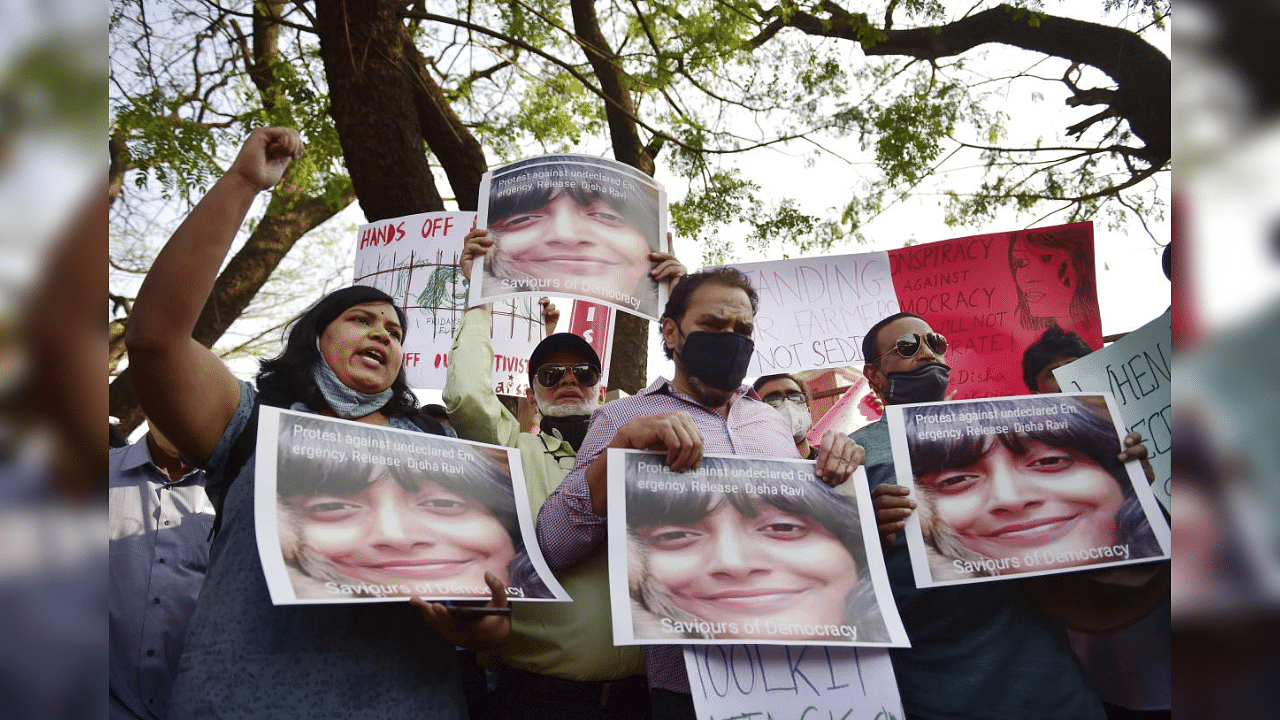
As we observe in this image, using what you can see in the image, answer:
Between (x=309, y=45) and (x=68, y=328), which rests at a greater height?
(x=309, y=45)

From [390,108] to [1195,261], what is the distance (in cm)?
468

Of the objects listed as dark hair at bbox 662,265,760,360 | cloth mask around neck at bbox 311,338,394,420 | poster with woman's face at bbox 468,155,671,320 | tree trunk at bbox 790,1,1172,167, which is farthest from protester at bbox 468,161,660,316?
tree trunk at bbox 790,1,1172,167

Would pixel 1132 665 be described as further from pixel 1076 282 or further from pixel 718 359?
pixel 1076 282

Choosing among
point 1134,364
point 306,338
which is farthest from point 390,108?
point 1134,364

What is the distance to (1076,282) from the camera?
342 cm

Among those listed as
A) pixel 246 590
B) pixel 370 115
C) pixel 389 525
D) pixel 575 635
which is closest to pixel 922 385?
pixel 575 635

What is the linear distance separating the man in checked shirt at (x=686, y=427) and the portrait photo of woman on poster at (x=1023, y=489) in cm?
24

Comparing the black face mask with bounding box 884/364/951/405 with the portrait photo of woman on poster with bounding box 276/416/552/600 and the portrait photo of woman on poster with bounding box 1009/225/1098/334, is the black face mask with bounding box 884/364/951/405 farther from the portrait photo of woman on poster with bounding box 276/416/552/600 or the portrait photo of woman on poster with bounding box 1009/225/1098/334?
the portrait photo of woman on poster with bounding box 276/416/552/600

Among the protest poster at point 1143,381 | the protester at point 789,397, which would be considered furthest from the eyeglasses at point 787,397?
the protest poster at point 1143,381

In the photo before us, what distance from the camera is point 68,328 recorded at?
0.63 meters

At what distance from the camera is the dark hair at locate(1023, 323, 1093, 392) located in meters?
3.34

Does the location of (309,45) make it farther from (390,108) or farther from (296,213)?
(296,213)

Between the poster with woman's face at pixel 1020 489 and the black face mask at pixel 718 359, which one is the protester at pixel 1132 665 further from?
the black face mask at pixel 718 359

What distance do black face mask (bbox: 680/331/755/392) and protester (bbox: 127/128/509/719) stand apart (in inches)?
30.7
